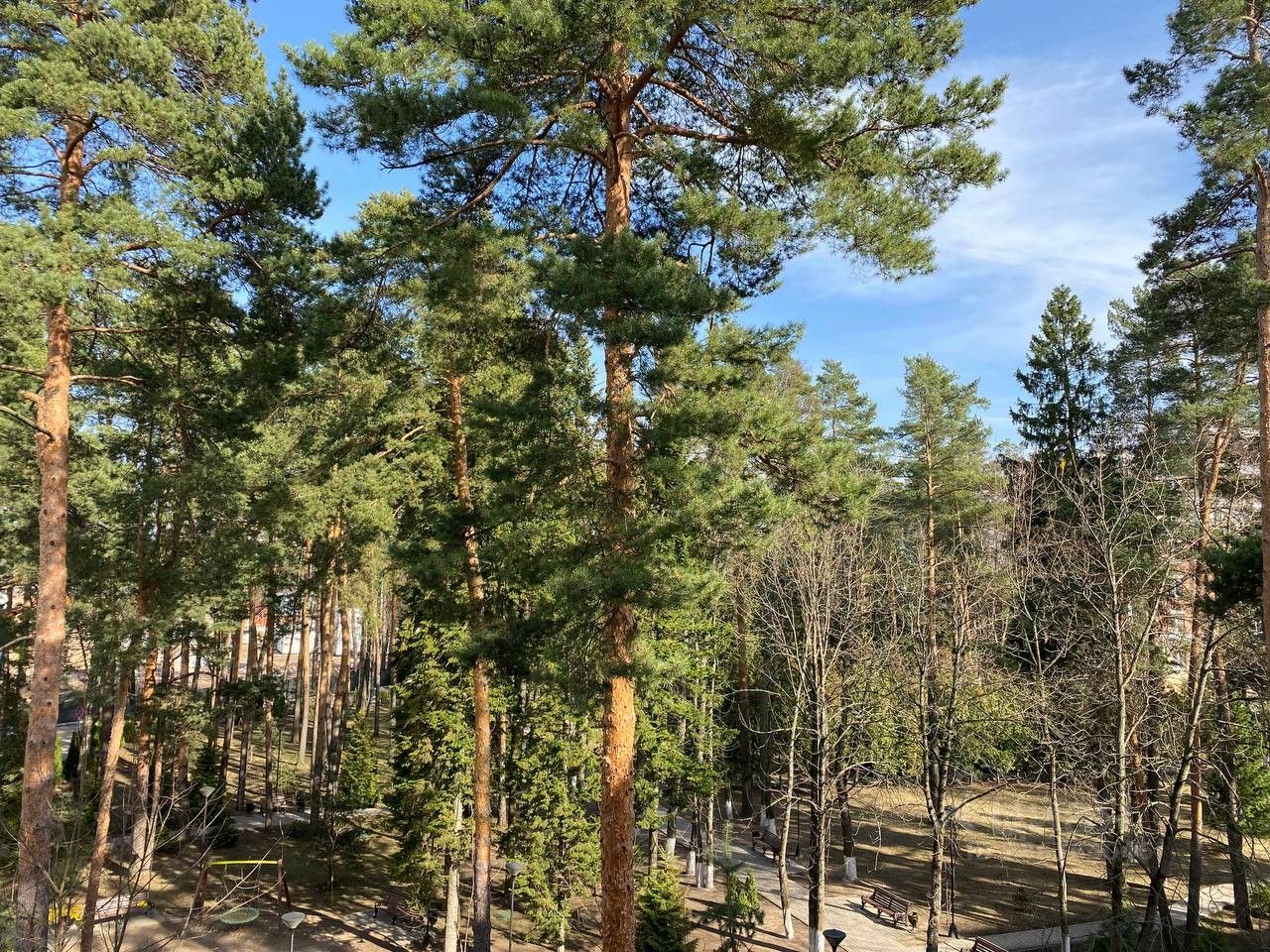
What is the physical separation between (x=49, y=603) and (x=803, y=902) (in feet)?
61.8

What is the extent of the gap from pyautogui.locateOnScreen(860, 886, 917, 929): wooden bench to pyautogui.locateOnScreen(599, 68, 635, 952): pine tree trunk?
14.3 meters

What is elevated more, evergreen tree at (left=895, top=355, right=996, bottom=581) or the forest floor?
evergreen tree at (left=895, top=355, right=996, bottom=581)

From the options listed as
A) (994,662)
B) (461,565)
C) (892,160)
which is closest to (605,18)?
(892,160)

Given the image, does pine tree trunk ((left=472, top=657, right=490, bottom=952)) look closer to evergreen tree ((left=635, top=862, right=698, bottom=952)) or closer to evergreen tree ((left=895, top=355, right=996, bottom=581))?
evergreen tree ((left=635, top=862, right=698, bottom=952))

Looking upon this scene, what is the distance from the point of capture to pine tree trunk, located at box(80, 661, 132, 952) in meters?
9.77

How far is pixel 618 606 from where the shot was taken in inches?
294

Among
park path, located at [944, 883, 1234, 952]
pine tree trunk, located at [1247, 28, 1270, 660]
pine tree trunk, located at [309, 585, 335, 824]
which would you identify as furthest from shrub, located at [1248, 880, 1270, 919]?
pine tree trunk, located at [309, 585, 335, 824]

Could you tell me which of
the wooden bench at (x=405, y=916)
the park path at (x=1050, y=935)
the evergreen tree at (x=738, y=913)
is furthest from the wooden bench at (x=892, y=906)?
the wooden bench at (x=405, y=916)

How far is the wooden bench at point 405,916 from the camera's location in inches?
620

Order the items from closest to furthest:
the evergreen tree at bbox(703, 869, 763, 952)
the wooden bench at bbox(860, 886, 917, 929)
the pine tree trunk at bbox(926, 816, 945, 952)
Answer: the pine tree trunk at bbox(926, 816, 945, 952), the evergreen tree at bbox(703, 869, 763, 952), the wooden bench at bbox(860, 886, 917, 929)

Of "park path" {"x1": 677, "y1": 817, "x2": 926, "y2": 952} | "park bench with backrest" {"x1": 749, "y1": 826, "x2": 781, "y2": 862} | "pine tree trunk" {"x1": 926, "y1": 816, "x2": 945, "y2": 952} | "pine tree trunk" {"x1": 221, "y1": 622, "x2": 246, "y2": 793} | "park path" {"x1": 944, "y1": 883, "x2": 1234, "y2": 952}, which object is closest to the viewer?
"pine tree trunk" {"x1": 926, "y1": 816, "x2": 945, "y2": 952}

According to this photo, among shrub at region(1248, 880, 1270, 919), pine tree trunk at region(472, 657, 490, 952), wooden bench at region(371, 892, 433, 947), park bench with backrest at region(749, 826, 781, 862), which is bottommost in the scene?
park bench with backrest at region(749, 826, 781, 862)

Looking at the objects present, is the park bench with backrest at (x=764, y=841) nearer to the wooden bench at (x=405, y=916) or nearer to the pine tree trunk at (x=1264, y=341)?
the wooden bench at (x=405, y=916)

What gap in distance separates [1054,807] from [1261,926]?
25.5ft
